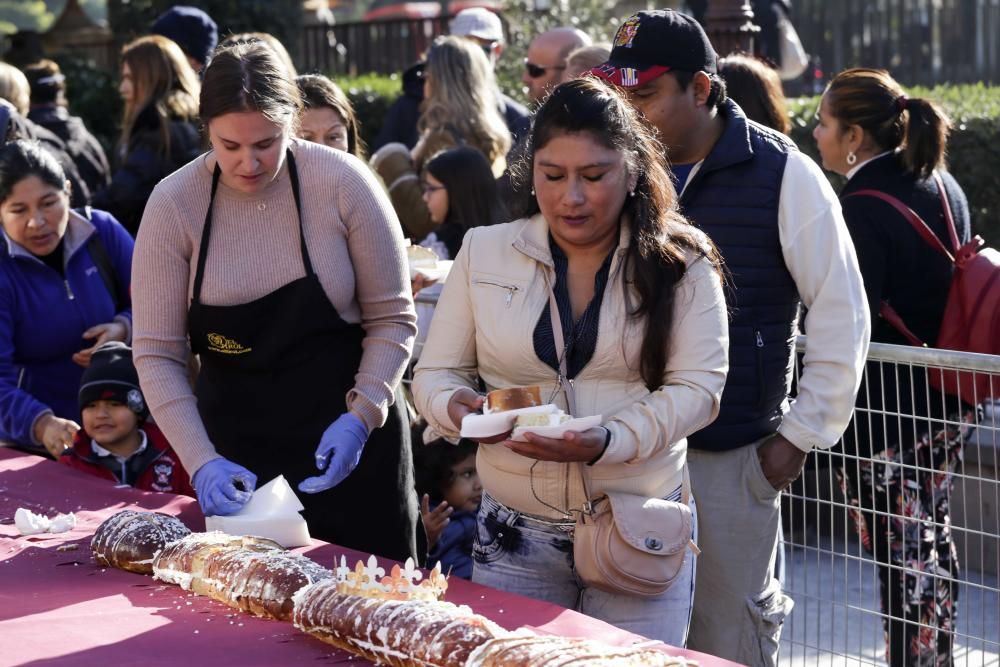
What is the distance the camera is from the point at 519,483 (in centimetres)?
286

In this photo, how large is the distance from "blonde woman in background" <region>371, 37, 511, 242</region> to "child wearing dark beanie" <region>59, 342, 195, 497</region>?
82.1 inches

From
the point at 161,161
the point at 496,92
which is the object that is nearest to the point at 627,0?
the point at 496,92

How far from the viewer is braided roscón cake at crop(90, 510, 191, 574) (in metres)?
2.96

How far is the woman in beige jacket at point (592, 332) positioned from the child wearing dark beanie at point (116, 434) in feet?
5.72

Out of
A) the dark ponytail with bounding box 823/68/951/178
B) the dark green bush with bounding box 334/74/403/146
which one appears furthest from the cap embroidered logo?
the dark green bush with bounding box 334/74/403/146

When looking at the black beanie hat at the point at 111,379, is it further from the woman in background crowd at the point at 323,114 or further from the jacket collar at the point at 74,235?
the woman in background crowd at the point at 323,114

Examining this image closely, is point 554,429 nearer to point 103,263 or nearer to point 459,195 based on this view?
point 103,263

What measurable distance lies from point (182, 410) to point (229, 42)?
1099 millimetres

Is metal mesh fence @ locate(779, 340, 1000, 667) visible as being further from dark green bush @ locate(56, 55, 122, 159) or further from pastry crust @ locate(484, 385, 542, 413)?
dark green bush @ locate(56, 55, 122, 159)

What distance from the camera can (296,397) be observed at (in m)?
3.45

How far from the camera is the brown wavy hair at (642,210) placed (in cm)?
278

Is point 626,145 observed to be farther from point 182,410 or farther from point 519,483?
point 182,410

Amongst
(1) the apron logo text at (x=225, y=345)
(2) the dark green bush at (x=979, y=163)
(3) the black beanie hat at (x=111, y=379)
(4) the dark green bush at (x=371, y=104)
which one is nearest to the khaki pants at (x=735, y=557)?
(1) the apron logo text at (x=225, y=345)

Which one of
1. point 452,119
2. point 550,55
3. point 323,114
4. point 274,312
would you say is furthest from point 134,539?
point 550,55
